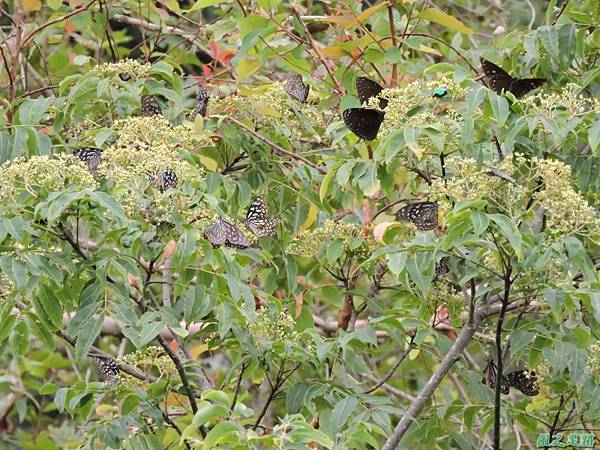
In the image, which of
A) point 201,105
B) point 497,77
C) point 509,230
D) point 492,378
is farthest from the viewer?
point 201,105

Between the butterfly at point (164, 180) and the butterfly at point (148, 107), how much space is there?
533mm

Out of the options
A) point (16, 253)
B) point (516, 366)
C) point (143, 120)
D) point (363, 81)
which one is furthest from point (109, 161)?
point (516, 366)

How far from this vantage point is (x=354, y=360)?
262 cm

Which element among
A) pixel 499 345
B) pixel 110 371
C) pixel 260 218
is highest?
pixel 260 218

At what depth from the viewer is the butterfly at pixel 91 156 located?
2307 millimetres

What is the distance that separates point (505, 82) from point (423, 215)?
0.38m

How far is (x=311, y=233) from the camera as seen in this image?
2689 millimetres

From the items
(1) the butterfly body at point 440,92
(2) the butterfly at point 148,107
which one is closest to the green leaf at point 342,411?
Result: (1) the butterfly body at point 440,92

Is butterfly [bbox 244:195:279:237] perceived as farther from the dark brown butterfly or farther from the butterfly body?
the butterfly body

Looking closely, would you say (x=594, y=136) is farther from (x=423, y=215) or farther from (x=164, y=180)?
(x=164, y=180)

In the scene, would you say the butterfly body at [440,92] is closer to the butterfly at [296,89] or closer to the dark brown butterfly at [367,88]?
the dark brown butterfly at [367,88]

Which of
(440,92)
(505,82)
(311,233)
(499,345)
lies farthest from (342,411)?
(505,82)

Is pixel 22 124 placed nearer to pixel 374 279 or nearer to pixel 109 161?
pixel 109 161

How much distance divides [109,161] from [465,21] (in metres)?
3.09
